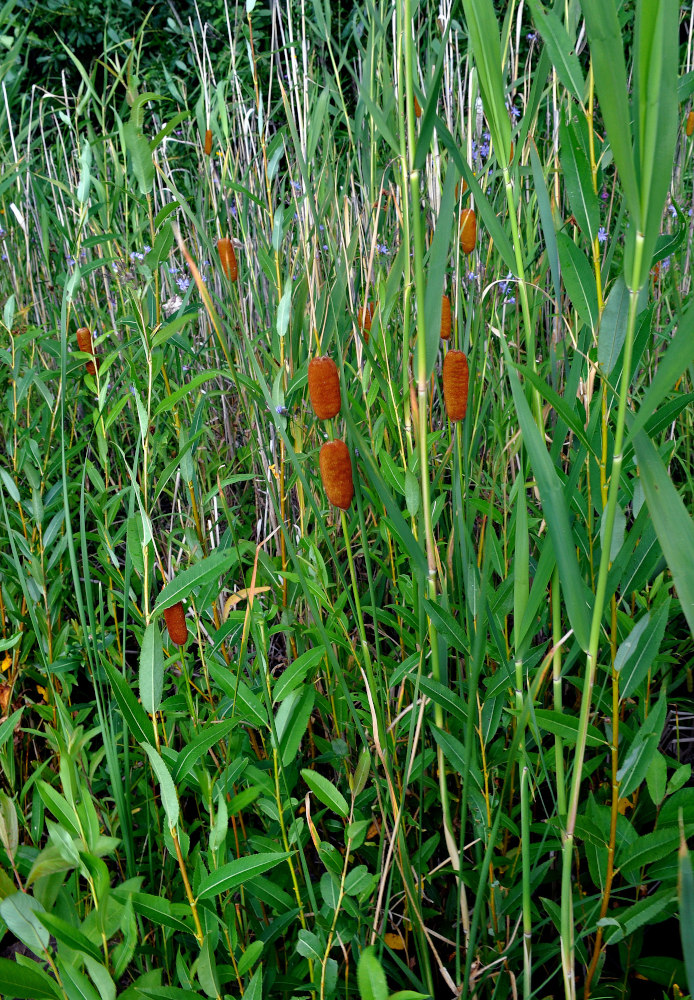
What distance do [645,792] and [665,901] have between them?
29 cm

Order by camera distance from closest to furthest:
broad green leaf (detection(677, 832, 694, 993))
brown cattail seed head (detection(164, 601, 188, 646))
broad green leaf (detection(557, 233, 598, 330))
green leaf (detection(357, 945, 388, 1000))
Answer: broad green leaf (detection(677, 832, 694, 993)) → green leaf (detection(357, 945, 388, 1000)) → broad green leaf (detection(557, 233, 598, 330)) → brown cattail seed head (detection(164, 601, 188, 646))

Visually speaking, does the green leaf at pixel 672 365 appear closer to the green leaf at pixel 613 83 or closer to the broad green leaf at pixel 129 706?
the green leaf at pixel 613 83

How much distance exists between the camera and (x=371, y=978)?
0.48m

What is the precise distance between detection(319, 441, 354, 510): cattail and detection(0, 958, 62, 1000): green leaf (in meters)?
0.41

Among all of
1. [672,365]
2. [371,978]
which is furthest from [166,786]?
[672,365]

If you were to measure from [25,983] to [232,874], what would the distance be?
16 cm

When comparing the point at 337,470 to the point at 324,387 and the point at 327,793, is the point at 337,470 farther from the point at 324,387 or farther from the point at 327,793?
the point at 327,793

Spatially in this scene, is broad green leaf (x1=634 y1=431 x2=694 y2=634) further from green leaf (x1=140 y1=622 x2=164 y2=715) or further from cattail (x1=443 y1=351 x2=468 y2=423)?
green leaf (x1=140 y1=622 x2=164 y2=715)

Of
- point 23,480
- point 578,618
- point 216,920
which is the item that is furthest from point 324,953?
point 23,480

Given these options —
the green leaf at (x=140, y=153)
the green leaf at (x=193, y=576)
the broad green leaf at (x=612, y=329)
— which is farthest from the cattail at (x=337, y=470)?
the green leaf at (x=140, y=153)

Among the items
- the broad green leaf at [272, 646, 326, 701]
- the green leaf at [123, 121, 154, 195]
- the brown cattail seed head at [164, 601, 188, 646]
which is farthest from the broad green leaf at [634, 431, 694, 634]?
the green leaf at [123, 121, 154, 195]

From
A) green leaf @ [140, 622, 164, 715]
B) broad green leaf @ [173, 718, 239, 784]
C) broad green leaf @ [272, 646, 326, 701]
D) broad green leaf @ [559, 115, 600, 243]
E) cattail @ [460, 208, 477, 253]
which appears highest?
broad green leaf @ [559, 115, 600, 243]

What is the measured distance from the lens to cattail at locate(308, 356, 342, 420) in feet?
2.13

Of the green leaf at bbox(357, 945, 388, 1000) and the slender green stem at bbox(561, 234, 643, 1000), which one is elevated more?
the slender green stem at bbox(561, 234, 643, 1000)
